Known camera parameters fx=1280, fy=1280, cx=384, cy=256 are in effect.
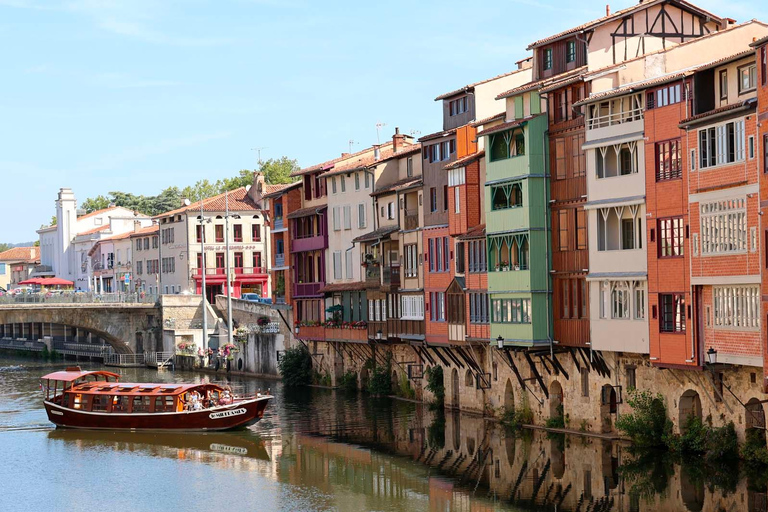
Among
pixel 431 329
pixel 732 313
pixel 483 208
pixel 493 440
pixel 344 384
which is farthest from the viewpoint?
pixel 344 384

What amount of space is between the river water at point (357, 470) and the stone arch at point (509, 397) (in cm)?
142

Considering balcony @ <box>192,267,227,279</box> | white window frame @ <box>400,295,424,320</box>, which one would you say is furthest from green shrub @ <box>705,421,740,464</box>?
balcony @ <box>192,267,227,279</box>

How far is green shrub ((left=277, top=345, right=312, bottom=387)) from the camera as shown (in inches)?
3322

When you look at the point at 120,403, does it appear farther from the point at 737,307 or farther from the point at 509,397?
the point at 737,307

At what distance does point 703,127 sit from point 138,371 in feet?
221

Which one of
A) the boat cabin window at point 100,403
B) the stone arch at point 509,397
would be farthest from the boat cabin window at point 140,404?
the stone arch at point 509,397

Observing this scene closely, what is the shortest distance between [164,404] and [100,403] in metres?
4.61

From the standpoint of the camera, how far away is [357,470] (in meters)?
52.3

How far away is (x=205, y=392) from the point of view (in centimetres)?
6681

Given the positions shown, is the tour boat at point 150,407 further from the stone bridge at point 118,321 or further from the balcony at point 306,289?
the stone bridge at point 118,321

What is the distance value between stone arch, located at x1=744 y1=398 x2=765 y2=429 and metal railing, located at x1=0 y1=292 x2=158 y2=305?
72.5 metres

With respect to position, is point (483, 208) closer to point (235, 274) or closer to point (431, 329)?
point (431, 329)

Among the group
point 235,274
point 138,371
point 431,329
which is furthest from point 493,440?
point 235,274

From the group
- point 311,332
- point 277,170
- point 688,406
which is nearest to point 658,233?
point 688,406
